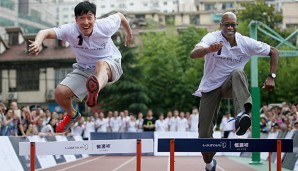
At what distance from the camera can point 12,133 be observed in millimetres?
18453

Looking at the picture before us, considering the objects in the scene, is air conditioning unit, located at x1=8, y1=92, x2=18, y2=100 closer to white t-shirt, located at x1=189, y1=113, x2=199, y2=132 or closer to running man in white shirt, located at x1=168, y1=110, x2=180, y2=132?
running man in white shirt, located at x1=168, y1=110, x2=180, y2=132

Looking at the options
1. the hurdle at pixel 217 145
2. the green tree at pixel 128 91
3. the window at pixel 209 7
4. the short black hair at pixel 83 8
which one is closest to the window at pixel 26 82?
the green tree at pixel 128 91

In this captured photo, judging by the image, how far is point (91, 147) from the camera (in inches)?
350

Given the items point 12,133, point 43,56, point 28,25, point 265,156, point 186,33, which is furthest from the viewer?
point 28,25

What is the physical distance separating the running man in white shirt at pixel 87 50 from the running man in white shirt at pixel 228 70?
132 centimetres

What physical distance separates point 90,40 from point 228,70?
2142mm

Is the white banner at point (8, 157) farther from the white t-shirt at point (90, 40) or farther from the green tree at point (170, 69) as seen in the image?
the green tree at point (170, 69)

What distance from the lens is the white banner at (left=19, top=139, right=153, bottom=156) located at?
346 inches

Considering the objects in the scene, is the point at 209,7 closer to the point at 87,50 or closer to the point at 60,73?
the point at 60,73

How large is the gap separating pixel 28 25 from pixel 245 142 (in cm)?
6501

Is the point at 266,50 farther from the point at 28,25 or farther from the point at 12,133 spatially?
the point at 28,25

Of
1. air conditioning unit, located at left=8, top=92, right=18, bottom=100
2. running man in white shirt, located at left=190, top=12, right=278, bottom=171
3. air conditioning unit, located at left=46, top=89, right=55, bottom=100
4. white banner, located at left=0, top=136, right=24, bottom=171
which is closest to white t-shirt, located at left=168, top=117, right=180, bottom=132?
white banner, located at left=0, top=136, right=24, bottom=171

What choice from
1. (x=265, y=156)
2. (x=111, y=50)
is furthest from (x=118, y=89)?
(x=111, y=50)

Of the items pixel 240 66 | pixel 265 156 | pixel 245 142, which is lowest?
pixel 265 156
